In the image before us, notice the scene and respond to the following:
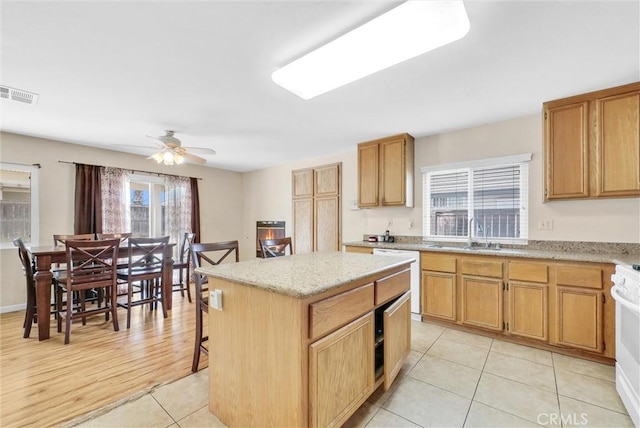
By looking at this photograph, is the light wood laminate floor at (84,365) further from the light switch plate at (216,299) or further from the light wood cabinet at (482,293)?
the light wood cabinet at (482,293)

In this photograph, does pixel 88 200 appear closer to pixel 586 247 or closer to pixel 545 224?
pixel 545 224

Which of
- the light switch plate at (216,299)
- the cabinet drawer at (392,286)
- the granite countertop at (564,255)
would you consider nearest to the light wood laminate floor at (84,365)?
the light switch plate at (216,299)

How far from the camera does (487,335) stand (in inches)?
114

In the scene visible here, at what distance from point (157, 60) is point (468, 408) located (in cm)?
326

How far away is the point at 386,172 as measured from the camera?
3.90 metres

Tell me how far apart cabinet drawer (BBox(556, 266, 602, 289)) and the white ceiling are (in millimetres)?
1617

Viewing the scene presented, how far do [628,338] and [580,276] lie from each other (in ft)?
2.33

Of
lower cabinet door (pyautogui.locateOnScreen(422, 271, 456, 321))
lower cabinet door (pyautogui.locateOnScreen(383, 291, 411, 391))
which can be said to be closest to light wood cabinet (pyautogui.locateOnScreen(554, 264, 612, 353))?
lower cabinet door (pyautogui.locateOnScreen(422, 271, 456, 321))

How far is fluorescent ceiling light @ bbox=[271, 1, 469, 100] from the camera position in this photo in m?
A: 1.50

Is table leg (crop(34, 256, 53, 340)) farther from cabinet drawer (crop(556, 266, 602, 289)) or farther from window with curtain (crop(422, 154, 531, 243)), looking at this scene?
cabinet drawer (crop(556, 266, 602, 289))

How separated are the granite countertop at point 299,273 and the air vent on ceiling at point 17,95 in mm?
2529

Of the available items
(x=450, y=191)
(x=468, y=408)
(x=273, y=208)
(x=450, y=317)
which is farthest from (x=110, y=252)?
(x=450, y=191)

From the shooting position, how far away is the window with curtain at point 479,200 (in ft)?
10.4

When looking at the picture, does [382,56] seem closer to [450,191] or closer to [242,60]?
[242,60]
